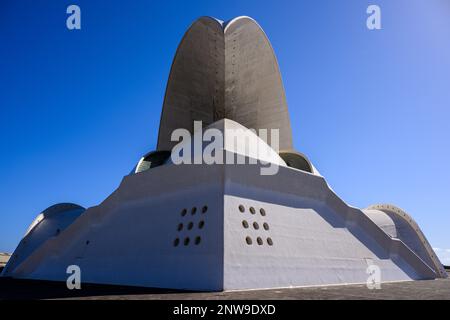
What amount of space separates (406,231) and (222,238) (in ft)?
56.6

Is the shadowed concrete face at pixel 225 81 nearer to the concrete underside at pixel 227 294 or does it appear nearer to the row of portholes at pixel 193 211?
the row of portholes at pixel 193 211

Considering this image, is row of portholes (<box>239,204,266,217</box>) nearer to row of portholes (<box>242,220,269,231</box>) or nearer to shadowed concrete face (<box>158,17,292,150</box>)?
row of portholes (<box>242,220,269,231</box>)

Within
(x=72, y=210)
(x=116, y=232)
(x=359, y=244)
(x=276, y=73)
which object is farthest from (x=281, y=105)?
(x=72, y=210)

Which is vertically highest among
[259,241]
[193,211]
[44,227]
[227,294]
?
[44,227]

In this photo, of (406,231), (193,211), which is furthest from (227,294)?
(406,231)

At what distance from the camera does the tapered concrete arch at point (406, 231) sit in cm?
2138

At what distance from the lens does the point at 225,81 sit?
23.2 meters

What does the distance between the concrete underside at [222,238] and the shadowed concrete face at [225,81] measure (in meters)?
7.47

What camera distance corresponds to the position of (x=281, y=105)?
22125 millimetres

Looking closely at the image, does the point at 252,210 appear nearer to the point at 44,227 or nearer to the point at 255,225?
the point at 255,225

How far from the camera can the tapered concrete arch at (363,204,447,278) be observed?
21375mm
